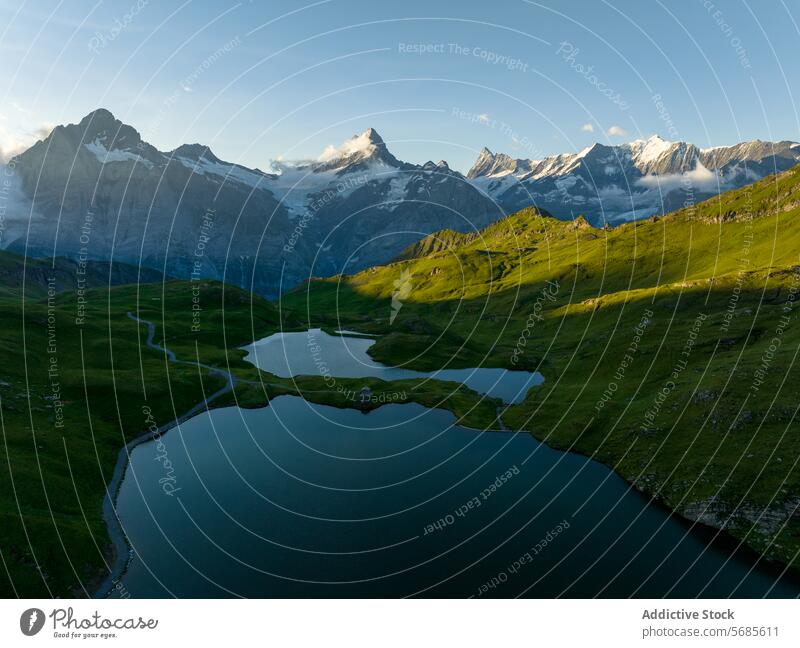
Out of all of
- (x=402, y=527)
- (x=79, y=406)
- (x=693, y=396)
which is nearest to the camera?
(x=402, y=527)

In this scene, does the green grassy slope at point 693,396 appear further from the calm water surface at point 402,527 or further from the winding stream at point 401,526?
the calm water surface at point 402,527

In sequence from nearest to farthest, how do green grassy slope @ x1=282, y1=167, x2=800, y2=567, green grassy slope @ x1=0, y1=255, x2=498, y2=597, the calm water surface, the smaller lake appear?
1. the calm water surface
2. green grassy slope @ x1=0, y1=255, x2=498, y2=597
3. green grassy slope @ x1=282, y1=167, x2=800, y2=567
4. the smaller lake

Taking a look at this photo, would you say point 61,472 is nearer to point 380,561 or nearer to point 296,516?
point 296,516

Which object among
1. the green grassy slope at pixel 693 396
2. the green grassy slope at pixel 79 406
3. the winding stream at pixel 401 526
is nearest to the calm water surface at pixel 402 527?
the winding stream at pixel 401 526

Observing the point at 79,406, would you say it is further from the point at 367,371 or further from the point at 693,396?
Answer: the point at 693,396

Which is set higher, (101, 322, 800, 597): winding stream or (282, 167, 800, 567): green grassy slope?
(282, 167, 800, 567): green grassy slope

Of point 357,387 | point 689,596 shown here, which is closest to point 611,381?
point 357,387

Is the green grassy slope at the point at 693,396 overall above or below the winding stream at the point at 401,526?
above

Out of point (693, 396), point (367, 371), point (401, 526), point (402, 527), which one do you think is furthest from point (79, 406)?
point (693, 396)

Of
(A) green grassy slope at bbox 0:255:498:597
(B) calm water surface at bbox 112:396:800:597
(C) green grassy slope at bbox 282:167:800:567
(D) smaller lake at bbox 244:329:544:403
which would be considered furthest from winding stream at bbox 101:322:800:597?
(D) smaller lake at bbox 244:329:544:403

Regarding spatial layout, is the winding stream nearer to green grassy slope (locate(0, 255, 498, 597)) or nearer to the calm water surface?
the calm water surface

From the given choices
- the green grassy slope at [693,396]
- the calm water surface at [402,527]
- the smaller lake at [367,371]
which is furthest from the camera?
the smaller lake at [367,371]
